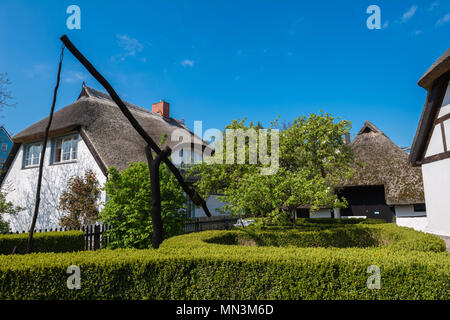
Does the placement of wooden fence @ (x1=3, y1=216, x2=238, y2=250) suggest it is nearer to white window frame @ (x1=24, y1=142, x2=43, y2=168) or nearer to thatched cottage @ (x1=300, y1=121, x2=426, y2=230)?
white window frame @ (x1=24, y1=142, x2=43, y2=168)

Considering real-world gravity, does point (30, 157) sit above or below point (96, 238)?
above

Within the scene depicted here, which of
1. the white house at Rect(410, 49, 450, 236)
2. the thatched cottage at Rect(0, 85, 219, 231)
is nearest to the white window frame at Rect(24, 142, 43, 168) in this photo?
the thatched cottage at Rect(0, 85, 219, 231)

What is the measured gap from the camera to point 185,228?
14.3 meters

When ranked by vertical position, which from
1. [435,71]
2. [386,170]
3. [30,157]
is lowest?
[386,170]

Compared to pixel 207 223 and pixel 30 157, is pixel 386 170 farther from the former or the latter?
pixel 30 157

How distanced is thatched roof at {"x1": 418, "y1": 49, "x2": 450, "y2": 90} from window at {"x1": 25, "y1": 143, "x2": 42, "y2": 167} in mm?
20462

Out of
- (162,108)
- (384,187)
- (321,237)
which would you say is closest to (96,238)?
(321,237)

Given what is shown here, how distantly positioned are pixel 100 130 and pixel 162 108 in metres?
10.5

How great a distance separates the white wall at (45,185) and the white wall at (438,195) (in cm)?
1441

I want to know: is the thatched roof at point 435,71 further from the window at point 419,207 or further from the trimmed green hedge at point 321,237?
the window at point 419,207

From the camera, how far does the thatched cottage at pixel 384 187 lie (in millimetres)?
17266

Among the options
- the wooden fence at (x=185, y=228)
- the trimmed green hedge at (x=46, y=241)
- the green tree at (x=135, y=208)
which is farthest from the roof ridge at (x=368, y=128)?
the trimmed green hedge at (x=46, y=241)
